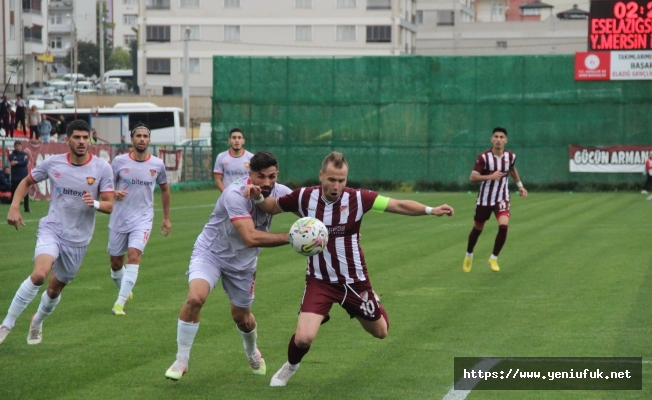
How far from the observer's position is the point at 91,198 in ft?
31.0

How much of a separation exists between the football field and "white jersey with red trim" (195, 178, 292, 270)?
3.31ft

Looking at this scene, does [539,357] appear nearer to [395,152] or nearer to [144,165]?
[144,165]

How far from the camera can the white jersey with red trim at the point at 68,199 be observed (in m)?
9.79

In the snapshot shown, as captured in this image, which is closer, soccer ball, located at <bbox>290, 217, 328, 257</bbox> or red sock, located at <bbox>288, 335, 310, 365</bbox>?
soccer ball, located at <bbox>290, 217, 328, 257</bbox>

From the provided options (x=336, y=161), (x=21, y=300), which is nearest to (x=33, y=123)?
(x=21, y=300)

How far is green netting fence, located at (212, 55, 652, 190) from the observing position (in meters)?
41.8

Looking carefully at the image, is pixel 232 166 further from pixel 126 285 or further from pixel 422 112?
pixel 422 112

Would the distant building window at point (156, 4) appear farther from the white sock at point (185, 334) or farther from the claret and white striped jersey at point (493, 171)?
the white sock at point (185, 334)

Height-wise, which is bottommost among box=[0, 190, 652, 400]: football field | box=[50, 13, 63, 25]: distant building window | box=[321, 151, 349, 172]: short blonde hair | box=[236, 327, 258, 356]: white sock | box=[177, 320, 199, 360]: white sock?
box=[0, 190, 652, 400]: football field

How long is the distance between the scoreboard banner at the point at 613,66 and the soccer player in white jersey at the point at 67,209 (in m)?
34.0

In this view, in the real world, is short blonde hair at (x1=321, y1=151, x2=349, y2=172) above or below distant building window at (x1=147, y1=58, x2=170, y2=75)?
below

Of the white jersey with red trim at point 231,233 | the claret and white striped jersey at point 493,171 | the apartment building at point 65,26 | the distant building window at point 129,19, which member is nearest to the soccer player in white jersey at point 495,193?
the claret and white striped jersey at point 493,171

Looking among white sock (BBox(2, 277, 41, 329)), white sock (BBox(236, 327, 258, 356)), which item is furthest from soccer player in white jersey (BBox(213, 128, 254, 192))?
white sock (BBox(236, 327, 258, 356))

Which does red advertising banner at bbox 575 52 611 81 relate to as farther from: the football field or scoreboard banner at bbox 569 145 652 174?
the football field
